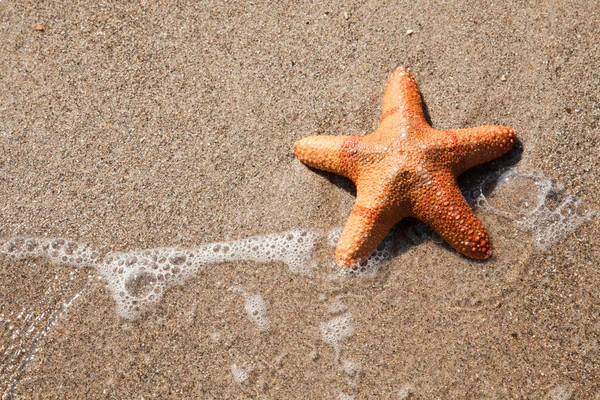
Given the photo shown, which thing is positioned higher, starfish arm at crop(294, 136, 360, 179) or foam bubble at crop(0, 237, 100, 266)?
starfish arm at crop(294, 136, 360, 179)

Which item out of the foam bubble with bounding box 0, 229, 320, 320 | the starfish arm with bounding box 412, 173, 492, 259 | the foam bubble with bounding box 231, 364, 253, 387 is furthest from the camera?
the foam bubble with bounding box 0, 229, 320, 320

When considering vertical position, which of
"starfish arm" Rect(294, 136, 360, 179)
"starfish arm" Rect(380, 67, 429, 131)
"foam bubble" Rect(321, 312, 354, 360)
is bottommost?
"foam bubble" Rect(321, 312, 354, 360)

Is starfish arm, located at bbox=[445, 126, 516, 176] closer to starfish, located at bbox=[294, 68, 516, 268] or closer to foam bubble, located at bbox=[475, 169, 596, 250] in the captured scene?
starfish, located at bbox=[294, 68, 516, 268]

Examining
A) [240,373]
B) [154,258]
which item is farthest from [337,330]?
[154,258]

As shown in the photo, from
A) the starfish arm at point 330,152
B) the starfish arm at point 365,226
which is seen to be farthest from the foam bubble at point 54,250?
the starfish arm at point 365,226

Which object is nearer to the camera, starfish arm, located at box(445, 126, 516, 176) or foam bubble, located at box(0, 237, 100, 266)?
starfish arm, located at box(445, 126, 516, 176)

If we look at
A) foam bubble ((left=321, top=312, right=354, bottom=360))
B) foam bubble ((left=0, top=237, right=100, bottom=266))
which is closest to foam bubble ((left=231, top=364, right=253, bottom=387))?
foam bubble ((left=321, top=312, right=354, bottom=360))

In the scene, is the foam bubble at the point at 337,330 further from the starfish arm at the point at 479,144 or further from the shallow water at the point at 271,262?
the starfish arm at the point at 479,144
